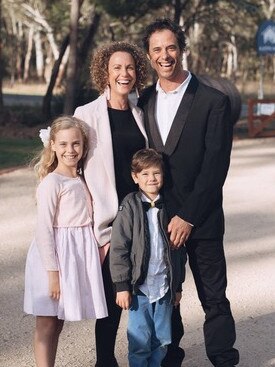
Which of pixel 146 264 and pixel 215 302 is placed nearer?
pixel 146 264

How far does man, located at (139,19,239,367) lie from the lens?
3979mm

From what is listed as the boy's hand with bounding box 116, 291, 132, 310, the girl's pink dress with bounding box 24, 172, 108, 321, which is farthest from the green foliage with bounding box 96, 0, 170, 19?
the boy's hand with bounding box 116, 291, 132, 310

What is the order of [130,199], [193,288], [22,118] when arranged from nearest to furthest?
1. [130,199]
2. [193,288]
3. [22,118]

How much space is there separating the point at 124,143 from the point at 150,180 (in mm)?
240

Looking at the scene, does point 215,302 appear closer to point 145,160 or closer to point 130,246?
point 130,246

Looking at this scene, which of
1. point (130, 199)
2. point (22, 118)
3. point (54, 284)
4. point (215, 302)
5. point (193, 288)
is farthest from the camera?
point (22, 118)

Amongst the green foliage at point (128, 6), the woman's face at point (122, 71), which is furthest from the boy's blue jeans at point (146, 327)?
the green foliage at point (128, 6)

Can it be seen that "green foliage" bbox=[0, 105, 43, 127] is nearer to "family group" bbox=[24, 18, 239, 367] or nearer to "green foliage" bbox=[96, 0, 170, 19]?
"green foliage" bbox=[96, 0, 170, 19]

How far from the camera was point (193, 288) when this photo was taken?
6.13 meters

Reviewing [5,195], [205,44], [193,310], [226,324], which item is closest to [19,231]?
[5,195]

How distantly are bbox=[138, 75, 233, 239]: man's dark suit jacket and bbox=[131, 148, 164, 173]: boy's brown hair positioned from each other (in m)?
0.15

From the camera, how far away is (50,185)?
3824 millimetres

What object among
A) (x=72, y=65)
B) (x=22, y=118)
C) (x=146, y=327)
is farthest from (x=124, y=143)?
(x=22, y=118)

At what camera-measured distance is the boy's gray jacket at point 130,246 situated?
3844 millimetres
